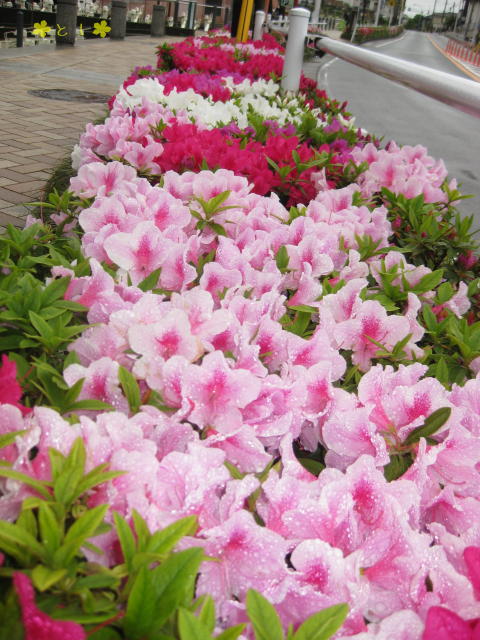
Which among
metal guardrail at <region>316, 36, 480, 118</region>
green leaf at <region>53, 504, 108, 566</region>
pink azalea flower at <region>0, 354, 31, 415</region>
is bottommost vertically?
green leaf at <region>53, 504, 108, 566</region>

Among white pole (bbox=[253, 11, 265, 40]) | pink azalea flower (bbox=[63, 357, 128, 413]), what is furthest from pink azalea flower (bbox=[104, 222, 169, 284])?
white pole (bbox=[253, 11, 265, 40])

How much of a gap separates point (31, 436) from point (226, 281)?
2.31 feet

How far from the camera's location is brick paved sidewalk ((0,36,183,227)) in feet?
18.2

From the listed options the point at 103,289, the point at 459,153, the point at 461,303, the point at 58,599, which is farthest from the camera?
the point at 459,153

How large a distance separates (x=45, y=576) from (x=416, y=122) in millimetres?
14485

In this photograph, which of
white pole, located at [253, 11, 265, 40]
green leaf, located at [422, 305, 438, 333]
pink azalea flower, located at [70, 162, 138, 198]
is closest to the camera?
green leaf, located at [422, 305, 438, 333]

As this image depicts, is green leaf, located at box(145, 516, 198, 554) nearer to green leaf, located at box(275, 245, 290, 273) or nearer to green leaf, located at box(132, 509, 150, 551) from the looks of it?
green leaf, located at box(132, 509, 150, 551)

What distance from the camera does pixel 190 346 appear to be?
1.10 m

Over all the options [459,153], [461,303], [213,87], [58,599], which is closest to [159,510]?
[58,599]

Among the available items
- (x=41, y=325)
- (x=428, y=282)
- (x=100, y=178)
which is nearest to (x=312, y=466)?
(x=41, y=325)

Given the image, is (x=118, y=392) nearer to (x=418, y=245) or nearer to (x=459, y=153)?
(x=418, y=245)

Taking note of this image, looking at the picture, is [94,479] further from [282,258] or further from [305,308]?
[282,258]

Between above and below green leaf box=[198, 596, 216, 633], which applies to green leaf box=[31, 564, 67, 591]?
above

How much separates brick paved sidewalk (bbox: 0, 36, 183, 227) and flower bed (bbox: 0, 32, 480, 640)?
2.91 meters
